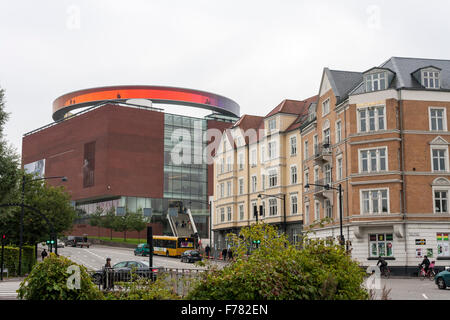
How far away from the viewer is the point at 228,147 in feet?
252

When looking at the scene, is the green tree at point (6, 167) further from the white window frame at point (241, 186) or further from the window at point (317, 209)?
the white window frame at point (241, 186)

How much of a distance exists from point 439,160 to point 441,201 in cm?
331

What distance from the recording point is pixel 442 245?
4475cm

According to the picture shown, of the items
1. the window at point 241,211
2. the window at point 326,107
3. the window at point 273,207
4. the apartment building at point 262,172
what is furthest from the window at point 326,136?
the window at point 241,211

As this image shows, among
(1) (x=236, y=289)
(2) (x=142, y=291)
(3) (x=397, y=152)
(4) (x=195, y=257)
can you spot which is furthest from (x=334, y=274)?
(4) (x=195, y=257)

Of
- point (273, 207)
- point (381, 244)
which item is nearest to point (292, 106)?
point (273, 207)

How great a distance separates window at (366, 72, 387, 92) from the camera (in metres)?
47.4

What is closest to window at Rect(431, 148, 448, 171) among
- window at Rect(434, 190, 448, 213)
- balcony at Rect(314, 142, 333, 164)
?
window at Rect(434, 190, 448, 213)

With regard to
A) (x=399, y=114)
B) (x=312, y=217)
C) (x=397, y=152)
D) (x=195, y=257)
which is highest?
(x=399, y=114)

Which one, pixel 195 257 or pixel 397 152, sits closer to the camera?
pixel 397 152

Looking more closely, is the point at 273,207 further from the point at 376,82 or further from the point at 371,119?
the point at 376,82

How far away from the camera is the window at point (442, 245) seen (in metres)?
44.6

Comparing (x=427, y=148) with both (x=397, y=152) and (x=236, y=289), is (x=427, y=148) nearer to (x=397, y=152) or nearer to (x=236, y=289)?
(x=397, y=152)

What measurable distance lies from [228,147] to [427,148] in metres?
34.4
